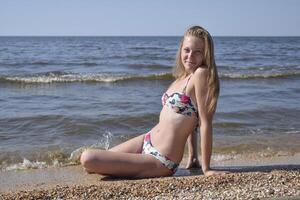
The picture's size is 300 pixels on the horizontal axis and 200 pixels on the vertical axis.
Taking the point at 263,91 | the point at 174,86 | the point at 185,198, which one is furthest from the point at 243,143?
the point at 263,91

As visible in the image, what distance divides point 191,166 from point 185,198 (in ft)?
4.09

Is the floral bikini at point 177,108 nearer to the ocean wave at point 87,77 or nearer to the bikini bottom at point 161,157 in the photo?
the bikini bottom at point 161,157

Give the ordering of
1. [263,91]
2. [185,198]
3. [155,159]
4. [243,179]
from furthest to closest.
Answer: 1. [263,91]
2. [155,159]
3. [243,179]
4. [185,198]

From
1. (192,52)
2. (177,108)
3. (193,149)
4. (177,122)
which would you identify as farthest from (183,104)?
(193,149)

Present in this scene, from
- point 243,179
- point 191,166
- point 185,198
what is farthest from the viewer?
point 191,166

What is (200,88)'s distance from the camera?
14.9ft

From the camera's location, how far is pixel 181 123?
15.3 ft

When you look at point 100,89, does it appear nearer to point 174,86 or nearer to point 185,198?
point 174,86

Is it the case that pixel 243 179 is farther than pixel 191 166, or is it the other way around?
pixel 191 166

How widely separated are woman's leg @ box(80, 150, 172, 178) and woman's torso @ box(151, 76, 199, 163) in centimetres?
15

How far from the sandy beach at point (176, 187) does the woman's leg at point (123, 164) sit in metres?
0.10

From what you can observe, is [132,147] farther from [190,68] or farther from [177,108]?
[190,68]

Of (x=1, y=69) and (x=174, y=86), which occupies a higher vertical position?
(x=174, y=86)

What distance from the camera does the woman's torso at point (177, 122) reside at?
4.68 metres
